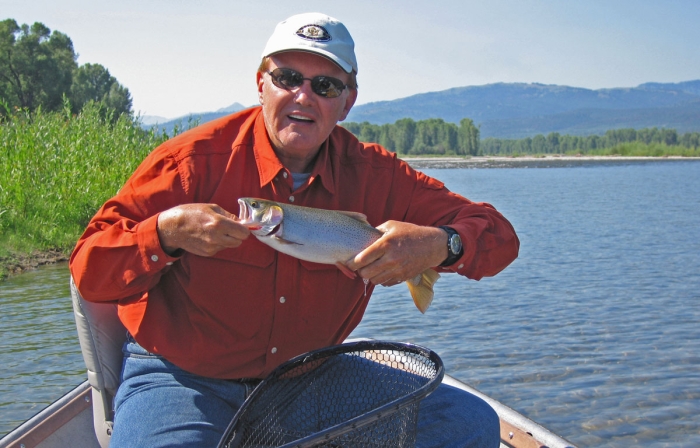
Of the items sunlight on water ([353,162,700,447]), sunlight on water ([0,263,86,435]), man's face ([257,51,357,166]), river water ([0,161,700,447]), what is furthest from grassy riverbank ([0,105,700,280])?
man's face ([257,51,357,166])

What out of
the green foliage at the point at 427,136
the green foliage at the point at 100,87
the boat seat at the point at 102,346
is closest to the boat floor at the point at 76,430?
the boat seat at the point at 102,346

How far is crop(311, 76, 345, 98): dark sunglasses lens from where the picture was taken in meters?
3.22

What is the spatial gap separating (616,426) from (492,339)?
2922 mm

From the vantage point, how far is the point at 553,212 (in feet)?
92.8

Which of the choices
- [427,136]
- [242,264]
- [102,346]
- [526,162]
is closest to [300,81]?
[242,264]

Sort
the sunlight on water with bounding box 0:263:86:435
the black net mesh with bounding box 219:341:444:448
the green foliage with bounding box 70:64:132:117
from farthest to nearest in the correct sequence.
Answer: the green foliage with bounding box 70:64:132:117 → the sunlight on water with bounding box 0:263:86:435 → the black net mesh with bounding box 219:341:444:448

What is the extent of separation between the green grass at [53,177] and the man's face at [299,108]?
39.0ft

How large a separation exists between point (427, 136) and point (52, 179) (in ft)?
569

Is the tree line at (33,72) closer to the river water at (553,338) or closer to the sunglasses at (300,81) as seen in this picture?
the river water at (553,338)

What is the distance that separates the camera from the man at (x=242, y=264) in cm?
281

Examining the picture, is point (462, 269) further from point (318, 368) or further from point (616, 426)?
point (616, 426)

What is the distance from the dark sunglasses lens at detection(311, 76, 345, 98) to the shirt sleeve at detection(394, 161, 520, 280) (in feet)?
1.92

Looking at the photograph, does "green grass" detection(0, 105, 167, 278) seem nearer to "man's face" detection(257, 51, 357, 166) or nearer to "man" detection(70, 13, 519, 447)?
"man" detection(70, 13, 519, 447)

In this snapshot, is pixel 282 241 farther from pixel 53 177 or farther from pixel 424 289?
pixel 53 177
